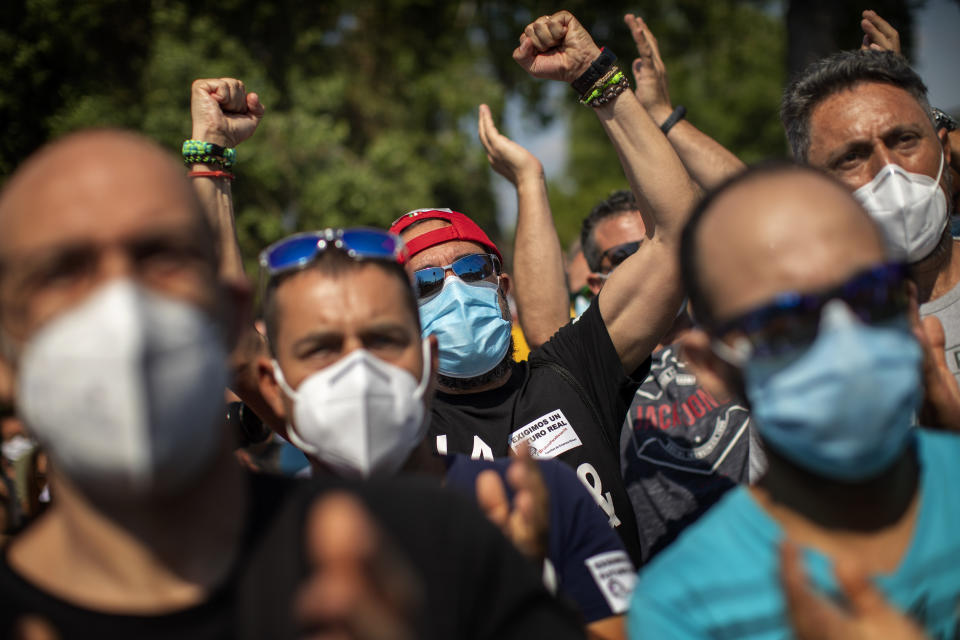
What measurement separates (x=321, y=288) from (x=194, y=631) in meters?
1.11

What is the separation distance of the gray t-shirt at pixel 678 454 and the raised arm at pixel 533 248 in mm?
602

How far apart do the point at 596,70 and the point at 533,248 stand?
106cm

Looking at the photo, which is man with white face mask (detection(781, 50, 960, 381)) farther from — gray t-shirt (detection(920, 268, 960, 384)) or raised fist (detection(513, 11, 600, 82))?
raised fist (detection(513, 11, 600, 82))

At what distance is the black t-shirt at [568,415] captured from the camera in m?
3.04

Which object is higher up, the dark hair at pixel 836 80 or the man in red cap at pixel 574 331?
the dark hair at pixel 836 80

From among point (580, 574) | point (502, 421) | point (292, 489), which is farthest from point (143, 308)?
point (502, 421)

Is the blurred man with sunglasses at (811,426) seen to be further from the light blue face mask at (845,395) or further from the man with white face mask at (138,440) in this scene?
the man with white face mask at (138,440)

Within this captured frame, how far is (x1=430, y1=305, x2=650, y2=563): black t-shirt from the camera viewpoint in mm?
3035

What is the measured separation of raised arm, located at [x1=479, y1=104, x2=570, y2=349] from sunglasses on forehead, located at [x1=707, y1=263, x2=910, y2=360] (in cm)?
238

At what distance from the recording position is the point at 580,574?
222 centimetres

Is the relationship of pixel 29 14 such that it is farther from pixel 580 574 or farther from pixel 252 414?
pixel 580 574

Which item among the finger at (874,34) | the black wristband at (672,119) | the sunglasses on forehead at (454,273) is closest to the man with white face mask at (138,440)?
the sunglasses on forehead at (454,273)

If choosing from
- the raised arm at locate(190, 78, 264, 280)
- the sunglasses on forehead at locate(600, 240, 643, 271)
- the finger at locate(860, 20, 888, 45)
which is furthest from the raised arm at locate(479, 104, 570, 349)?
the finger at locate(860, 20, 888, 45)

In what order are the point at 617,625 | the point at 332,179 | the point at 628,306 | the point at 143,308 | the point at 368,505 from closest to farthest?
the point at 143,308
the point at 368,505
the point at 617,625
the point at 628,306
the point at 332,179
